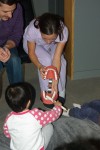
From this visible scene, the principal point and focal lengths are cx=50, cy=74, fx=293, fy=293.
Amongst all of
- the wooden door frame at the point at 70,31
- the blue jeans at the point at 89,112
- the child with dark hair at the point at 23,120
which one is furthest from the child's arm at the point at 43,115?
the wooden door frame at the point at 70,31

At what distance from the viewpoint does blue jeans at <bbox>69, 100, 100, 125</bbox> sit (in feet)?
5.37

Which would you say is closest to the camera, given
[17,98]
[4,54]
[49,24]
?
[17,98]

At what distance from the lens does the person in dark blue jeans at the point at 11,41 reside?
172cm

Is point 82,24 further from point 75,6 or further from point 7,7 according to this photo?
point 7,7

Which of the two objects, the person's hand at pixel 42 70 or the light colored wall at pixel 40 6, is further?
the light colored wall at pixel 40 6

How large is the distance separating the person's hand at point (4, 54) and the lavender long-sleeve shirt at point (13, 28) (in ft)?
0.42

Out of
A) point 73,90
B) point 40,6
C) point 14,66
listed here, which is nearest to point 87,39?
point 73,90

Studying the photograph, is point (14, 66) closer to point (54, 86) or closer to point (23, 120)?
point (54, 86)

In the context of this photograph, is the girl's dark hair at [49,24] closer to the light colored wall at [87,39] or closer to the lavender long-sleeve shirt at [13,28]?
the lavender long-sleeve shirt at [13,28]

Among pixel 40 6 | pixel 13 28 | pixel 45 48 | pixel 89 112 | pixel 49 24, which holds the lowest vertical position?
pixel 89 112

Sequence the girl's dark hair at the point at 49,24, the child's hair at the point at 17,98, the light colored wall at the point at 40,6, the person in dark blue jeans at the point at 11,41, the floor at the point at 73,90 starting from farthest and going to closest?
the light colored wall at the point at 40,6 → the floor at the point at 73,90 → the person in dark blue jeans at the point at 11,41 → the girl's dark hair at the point at 49,24 → the child's hair at the point at 17,98

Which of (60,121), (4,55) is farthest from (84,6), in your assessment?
(60,121)

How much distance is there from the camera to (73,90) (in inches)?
85.9

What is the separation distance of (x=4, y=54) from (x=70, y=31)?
2.20ft
